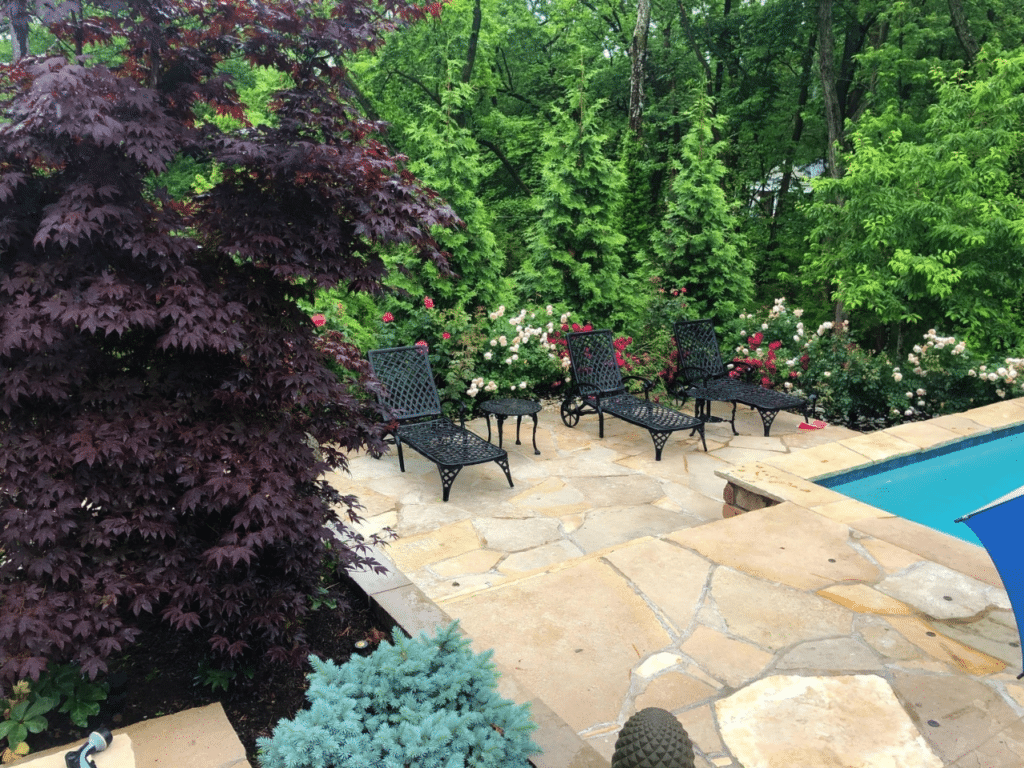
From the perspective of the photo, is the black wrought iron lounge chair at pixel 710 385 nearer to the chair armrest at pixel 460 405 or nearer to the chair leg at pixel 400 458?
the chair armrest at pixel 460 405

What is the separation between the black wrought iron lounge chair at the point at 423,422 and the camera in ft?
16.0

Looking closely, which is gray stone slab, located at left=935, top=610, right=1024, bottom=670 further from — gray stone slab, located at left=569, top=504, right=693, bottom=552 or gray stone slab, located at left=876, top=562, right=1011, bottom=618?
gray stone slab, located at left=569, top=504, right=693, bottom=552

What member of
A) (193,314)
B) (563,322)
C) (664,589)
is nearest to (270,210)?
(193,314)

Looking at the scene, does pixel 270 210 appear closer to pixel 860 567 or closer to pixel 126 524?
pixel 126 524

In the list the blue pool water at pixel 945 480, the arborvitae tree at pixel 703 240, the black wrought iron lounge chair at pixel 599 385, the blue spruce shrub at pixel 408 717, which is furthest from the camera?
the arborvitae tree at pixel 703 240

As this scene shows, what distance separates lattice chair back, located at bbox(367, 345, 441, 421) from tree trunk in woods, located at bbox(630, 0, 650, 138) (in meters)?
8.35

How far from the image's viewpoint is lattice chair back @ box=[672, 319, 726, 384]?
22.8ft

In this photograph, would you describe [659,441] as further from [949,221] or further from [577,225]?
[949,221]

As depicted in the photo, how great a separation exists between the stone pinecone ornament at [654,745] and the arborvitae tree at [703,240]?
752 centimetres

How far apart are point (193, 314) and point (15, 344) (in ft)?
1.41

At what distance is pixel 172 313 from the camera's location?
1914mm

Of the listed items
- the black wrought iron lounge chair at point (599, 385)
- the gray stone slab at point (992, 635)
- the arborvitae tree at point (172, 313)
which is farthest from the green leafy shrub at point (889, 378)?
the arborvitae tree at point (172, 313)

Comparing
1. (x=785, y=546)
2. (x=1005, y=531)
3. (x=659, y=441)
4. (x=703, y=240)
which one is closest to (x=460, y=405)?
(x=659, y=441)

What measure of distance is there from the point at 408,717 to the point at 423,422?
4.02m
